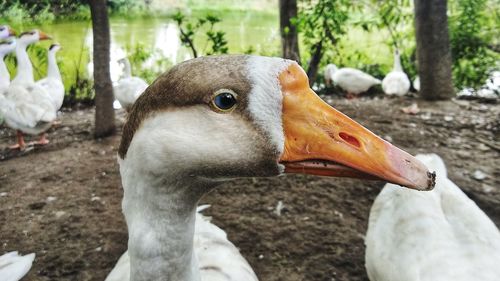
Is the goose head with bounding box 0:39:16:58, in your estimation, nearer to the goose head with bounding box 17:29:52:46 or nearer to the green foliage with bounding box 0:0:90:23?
the goose head with bounding box 17:29:52:46

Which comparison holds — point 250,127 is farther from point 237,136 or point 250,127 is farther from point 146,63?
point 146,63

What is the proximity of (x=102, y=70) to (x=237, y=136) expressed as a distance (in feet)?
12.0

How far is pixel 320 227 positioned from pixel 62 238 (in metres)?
1.76

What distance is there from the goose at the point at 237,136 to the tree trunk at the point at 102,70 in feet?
11.2

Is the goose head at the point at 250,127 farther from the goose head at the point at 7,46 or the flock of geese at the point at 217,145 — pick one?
the goose head at the point at 7,46

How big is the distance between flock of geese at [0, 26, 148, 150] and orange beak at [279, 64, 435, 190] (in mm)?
4069

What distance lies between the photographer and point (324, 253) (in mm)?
2643

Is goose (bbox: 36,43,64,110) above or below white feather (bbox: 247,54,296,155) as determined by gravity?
below

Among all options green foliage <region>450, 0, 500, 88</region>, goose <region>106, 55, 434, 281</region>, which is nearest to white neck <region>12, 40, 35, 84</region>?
goose <region>106, 55, 434, 281</region>

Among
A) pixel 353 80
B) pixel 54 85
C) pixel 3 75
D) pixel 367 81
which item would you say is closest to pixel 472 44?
pixel 367 81

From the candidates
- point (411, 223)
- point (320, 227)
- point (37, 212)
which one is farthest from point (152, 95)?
point (37, 212)

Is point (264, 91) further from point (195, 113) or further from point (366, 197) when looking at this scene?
point (366, 197)

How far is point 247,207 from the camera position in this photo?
3193 mm

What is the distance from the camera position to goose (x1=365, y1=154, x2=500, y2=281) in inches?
65.1
